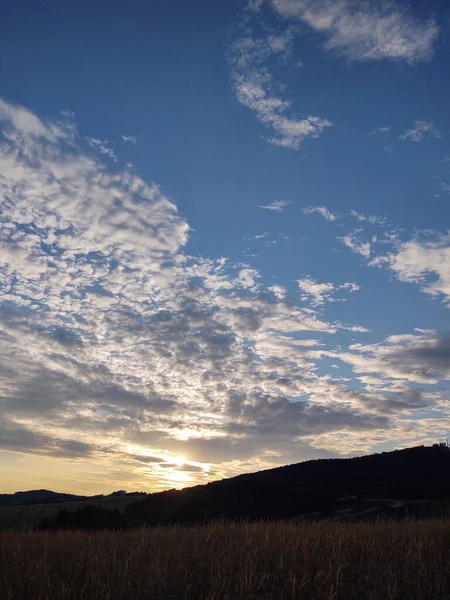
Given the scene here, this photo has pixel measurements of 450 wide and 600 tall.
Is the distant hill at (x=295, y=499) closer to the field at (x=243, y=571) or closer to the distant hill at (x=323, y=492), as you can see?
the distant hill at (x=323, y=492)

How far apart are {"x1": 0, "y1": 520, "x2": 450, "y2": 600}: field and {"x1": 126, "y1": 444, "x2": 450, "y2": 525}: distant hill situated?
11009mm

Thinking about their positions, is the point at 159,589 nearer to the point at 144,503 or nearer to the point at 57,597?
the point at 57,597

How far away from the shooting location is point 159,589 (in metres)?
6.45

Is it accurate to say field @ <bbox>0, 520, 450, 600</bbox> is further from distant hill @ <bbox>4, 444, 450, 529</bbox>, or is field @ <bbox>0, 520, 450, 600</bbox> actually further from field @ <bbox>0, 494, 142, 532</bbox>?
field @ <bbox>0, 494, 142, 532</bbox>

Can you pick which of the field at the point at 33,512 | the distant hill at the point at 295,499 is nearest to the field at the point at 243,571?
the distant hill at the point at 295,499

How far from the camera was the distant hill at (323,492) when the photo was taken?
153 ft

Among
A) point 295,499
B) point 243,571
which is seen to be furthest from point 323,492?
point 243,571

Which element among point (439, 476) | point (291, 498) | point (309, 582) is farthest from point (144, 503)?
point (309, 582)

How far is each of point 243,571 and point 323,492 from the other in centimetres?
5994

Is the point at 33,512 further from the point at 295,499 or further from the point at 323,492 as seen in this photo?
the point at 323,492

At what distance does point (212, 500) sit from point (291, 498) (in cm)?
912

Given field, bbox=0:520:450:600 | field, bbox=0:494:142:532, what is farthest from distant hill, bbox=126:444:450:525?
field, bbox=0:520:450:600

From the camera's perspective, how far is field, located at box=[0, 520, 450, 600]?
6539 mm

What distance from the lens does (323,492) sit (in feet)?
205
